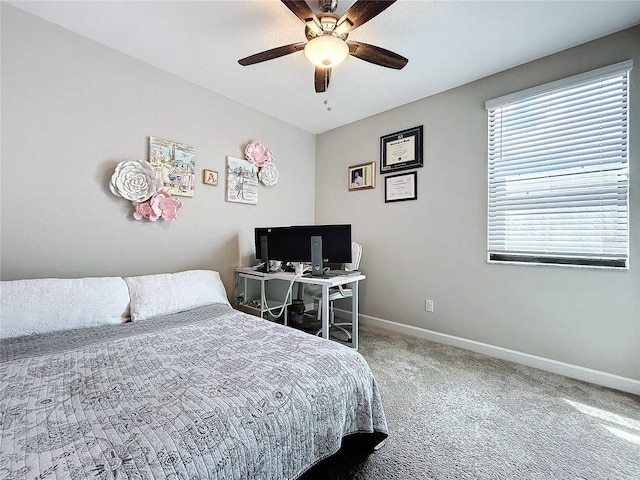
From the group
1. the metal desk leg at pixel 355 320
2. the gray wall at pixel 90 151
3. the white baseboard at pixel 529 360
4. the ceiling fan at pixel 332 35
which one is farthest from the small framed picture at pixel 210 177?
the white baseboard at pixel 529 360

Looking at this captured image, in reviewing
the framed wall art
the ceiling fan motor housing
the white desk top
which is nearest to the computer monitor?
the white desk top

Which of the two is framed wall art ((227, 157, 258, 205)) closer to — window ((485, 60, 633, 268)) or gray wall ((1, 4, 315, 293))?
gray wall ((1, 4, 315, 293))

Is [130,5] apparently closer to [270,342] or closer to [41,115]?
[41,115]

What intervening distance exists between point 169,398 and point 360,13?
79.6 inches

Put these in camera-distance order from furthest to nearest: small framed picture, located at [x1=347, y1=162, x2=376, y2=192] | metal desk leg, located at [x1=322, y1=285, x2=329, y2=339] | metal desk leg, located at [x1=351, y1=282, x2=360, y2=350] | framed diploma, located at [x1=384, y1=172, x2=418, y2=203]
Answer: small framed picture, located at [x1=347, y1=162, x2=376, y2=192]
framed diploma, located at [x1=384, y1=172, x2=418, y2=203]
metal desk leg, located at [x1=351, y1=282, x2=360, y2=350]
metal desk leg, located at [x1=322, y1=285, x2=329, y2=339]

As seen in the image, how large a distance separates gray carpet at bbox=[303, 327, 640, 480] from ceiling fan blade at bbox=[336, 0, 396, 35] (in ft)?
7.34

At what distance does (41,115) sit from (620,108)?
4.03 m

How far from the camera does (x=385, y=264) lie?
318 cm

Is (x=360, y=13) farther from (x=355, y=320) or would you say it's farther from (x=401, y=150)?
(x=355, y=320)

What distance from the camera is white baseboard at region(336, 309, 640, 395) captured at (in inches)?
74.7

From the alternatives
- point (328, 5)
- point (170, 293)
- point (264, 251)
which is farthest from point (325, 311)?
point (328, 5)

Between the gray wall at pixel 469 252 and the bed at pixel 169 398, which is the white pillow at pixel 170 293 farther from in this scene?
the gray wall at pixel 469 252

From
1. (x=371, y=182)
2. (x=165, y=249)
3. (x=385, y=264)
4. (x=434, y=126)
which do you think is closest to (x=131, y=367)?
(x=165, y=249)

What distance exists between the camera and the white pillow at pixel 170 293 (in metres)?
1.82
